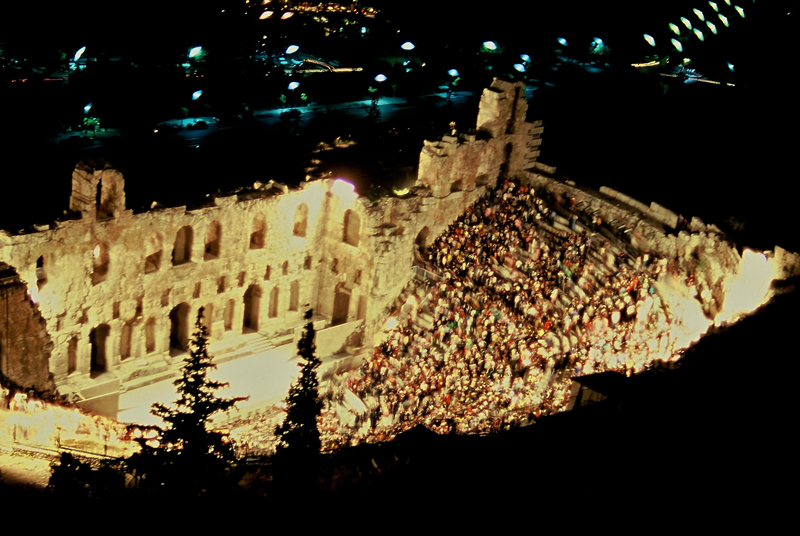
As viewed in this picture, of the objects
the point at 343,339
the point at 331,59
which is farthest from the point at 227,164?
the point at 331,59

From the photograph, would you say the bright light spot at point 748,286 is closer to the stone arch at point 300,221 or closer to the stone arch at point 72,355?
the stone arch at point 300,221

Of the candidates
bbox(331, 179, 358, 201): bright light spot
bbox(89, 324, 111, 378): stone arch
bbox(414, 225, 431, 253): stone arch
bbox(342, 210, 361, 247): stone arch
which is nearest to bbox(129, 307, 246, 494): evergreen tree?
bbox(89, 324, 111, 378): stone arch

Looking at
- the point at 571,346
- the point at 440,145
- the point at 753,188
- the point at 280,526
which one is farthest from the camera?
the point at 753,188

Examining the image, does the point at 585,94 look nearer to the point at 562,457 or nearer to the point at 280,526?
the point at 562,457

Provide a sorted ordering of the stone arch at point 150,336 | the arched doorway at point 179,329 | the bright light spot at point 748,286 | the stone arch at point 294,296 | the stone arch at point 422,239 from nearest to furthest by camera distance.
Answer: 1. the bright light spot at point 748,286
2. the stone arch at point 150,336
3. the arched doorway at point 179,329
4. the stone arch at point 294,296
5. the stone arch at point 422,239

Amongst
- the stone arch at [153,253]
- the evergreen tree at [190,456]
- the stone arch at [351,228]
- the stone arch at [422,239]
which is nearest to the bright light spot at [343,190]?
the stone arch at [351,228]
